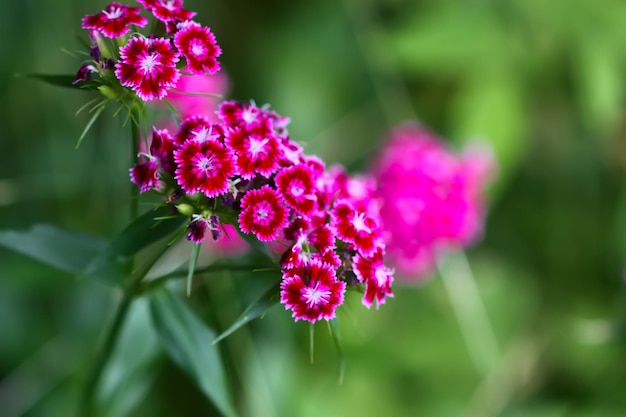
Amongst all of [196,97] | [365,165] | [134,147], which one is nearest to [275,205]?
[134,147]

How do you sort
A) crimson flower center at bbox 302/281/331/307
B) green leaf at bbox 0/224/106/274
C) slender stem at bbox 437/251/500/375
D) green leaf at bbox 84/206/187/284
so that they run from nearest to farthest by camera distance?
1. crimson flower center at bbox 302/281/331/307
2. green leaf at bbox 84/206/187/284
3. green leaf at bbox 0/224/106/274
4. slender stem at bbox 437/251/500/375

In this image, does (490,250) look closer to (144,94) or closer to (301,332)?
(301,332)

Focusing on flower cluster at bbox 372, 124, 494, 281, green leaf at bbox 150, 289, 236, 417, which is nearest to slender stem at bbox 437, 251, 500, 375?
flower cluster at bbox 372, 124, 494, 281

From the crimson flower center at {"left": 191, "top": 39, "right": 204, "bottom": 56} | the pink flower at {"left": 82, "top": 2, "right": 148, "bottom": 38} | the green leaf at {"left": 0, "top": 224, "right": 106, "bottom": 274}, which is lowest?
the green leaf at {"left": 0, "top": 224, "right": 106, "bottom": 274}

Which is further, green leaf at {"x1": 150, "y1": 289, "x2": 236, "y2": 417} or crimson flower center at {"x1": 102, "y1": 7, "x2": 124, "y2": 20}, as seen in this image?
green leaf at {"x1": 150, "y1": 289, "x2": 236, "y2": 417}

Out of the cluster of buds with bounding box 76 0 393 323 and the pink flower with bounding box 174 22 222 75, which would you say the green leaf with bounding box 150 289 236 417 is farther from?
the pink flower with bounding box 174 22 222 75

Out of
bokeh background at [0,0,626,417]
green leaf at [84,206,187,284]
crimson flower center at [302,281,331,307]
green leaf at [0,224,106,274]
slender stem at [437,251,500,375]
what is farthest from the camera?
slender stem at [437,251,500,375]

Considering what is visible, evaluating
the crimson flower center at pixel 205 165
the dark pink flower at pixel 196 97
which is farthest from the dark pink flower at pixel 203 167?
the dark pink flower at pixel 196 97

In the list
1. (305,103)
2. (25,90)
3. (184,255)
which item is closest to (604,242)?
(305,103)
